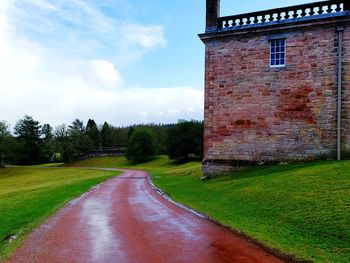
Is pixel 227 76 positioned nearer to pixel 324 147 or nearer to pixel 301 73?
pixel 301 73

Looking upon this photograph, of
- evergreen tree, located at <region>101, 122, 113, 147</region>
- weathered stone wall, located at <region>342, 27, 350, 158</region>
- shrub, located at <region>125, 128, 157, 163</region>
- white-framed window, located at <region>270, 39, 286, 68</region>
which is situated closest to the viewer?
weathered stone wall, located at <region>342, 27, 350, 158</region>

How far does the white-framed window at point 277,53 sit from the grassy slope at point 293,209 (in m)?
7.83

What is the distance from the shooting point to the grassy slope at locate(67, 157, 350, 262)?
336 inches

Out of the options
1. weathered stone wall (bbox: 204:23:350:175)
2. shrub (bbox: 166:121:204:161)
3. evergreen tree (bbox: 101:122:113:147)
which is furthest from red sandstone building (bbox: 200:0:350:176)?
evergreen tree (bbox: 101:122:113:147)

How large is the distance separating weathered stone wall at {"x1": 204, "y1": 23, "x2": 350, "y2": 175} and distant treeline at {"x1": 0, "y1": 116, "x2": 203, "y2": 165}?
1640 inches

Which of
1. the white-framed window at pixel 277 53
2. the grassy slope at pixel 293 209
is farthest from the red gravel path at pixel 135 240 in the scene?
the white-framed window at pixel 277 53

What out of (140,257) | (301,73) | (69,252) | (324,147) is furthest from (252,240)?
(301,73)

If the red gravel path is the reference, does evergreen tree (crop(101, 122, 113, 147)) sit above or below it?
above

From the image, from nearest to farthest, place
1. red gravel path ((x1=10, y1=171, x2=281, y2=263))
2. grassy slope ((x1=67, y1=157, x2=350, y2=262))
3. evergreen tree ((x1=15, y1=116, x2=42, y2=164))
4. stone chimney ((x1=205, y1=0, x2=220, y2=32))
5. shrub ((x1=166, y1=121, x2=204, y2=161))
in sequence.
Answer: red gravel path ((x1=10, y1=171, x2=281, y2=263)) < grassy slope ((x1=67, y1=157, x2=350, y2=262)) < stone chimney ((x1=205, y1=0, x2=220, y2=32)) < shrub ((x1=166, y1=121, x2=204, y2=161)) < evergreen tree ((x1=15, y1=116, x2=42, y2=164))

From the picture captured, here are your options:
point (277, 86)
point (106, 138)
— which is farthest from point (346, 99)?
point (106, 138)

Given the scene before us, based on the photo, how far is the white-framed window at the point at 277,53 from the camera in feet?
73.8

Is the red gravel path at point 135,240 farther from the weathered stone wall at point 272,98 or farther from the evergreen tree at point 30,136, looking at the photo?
the evergreen tree at point 30,136

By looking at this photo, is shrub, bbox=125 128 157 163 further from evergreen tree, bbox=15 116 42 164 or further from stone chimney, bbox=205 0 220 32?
stone chimney, bbox=205 0 220 32

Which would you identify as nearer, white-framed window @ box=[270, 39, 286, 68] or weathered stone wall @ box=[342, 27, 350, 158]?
weathered stone wall @ box=[342, 27, 350, 158]
